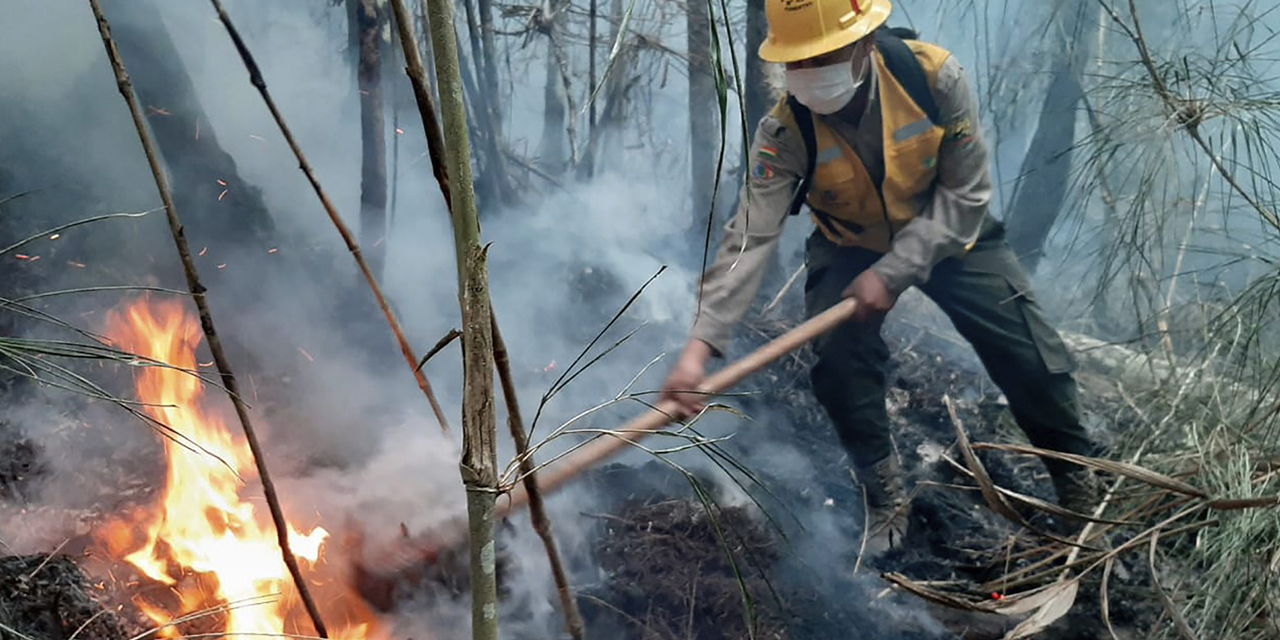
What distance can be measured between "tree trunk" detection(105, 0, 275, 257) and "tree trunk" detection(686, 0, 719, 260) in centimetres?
186

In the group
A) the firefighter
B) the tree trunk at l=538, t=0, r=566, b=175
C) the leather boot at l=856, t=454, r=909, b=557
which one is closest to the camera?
the firefighter

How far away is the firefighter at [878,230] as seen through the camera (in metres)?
2.85

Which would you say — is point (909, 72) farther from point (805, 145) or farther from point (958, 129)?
point (805, 145)

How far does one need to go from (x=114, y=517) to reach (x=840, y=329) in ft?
8.62

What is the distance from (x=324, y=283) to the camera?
3059mm

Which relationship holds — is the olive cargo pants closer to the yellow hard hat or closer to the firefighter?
the firefighter

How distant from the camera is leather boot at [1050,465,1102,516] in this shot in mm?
3064

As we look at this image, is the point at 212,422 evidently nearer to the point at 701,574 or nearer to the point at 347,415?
the point at 347,415

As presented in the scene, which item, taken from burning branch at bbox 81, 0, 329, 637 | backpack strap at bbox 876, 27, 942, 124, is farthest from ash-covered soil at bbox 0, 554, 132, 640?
backpack strap at bbox 876, 27, 942, 124

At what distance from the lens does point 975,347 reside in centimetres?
326

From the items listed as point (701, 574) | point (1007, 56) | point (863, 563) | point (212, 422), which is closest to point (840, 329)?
point (863, 563)

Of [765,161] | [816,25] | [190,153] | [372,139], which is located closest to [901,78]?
[816,25]

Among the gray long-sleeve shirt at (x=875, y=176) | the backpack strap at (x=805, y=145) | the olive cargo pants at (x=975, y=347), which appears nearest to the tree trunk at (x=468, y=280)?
the gray long-sleeve shirt at (x=875, y=176)

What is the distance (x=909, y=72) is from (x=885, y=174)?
37cm
